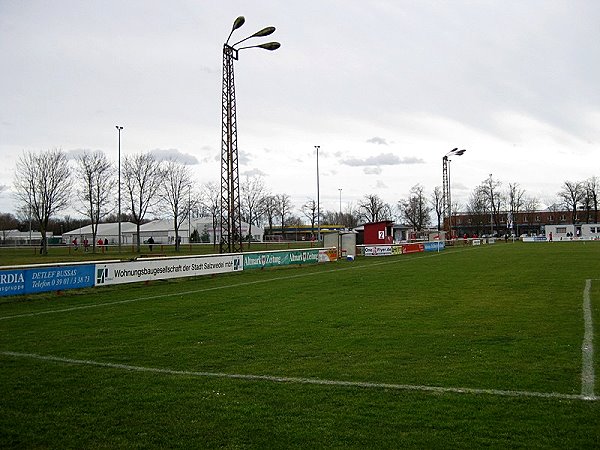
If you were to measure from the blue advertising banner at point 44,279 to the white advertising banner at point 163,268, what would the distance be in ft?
1.98

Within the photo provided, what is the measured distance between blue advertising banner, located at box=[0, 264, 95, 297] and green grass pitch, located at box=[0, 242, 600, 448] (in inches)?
78.6

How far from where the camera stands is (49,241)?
99.7 metres

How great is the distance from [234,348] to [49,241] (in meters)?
100

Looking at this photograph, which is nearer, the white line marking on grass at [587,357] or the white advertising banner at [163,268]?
the white line marking on grass at [587,357]

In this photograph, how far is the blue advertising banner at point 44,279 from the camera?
1772 cm

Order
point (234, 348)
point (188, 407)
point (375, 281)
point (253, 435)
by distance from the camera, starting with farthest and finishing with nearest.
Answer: point (375, 281) < point (234, 348) < point (188, 407) < point (253, 435)

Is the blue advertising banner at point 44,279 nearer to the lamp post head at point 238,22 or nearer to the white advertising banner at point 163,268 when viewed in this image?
the white advertising banner at point 163,268

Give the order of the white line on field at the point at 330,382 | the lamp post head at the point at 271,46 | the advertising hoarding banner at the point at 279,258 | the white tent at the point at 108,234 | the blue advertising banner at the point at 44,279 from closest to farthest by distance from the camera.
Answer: the white line on field at the point at 330,382 < the blue advertising banner at the point at 44,279 < the advertising hoarding banner at the point at 279,258 < the lamp post head at the point at 271,46 < the white tent at the point at 108,234

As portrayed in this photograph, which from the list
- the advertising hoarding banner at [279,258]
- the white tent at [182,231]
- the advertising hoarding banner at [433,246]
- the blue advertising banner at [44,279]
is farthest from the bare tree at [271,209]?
the blue advertising banner at [44,279]

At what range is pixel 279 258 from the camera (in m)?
33.1

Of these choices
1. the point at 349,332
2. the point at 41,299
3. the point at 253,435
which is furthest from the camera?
the point at 41,299

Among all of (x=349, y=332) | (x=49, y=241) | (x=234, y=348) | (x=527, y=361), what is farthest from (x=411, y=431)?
(x=49, y=241)

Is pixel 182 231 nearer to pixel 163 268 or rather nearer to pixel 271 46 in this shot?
pixel 271 46

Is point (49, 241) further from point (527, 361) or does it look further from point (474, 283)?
point (527, 361)
